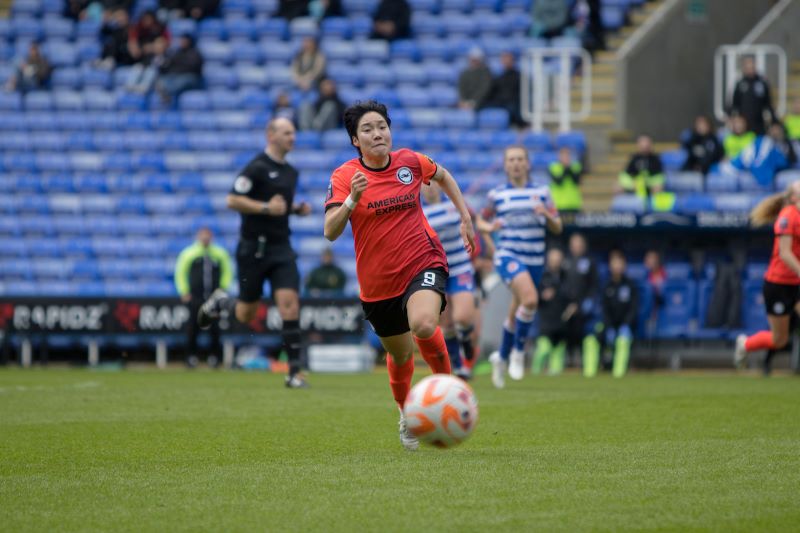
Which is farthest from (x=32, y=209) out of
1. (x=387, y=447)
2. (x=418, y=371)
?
(x=387, y=447)

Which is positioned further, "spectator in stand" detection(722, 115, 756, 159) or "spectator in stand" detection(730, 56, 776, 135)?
"spectator in stand" detection(730, 56, 776, 135)

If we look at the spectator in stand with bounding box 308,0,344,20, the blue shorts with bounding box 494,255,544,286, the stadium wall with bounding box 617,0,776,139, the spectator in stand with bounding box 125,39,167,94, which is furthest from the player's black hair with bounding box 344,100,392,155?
the spectator in stand with bounding box 308,0,344,20

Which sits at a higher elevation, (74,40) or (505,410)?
(74,40)

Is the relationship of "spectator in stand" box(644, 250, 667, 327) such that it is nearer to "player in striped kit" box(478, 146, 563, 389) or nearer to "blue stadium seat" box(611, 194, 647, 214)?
"blue stadium seat" box(611, 194, 647, 214)

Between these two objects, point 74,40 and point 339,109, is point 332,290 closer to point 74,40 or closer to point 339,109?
point 339,109

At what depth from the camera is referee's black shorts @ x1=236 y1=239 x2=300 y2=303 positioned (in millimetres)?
13906

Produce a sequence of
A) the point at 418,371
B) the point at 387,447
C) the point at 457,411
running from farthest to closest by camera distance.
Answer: the point at 418,371, the point at 387,447, the point at 457,411

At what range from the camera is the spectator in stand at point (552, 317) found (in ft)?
64.6

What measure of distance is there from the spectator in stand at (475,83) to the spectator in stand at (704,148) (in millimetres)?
4056

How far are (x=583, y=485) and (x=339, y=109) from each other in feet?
59.4

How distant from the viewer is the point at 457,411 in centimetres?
746

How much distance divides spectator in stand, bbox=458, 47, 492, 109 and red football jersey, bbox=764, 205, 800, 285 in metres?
10.6

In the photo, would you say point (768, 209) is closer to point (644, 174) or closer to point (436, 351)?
point (436, 351)

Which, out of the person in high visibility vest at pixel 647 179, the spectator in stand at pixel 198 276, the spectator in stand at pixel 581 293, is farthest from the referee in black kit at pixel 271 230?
the person in high visibility vest at pixel 647 179
